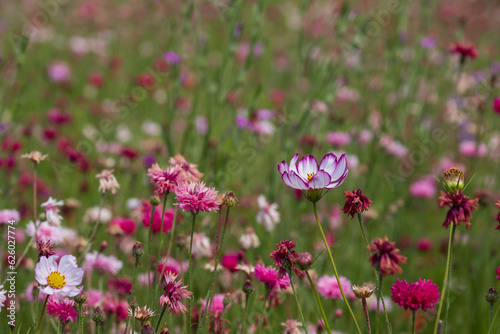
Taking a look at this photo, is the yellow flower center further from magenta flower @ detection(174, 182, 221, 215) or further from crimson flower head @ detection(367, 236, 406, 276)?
crimson flower head @ detection(367, 236, 406, 276)

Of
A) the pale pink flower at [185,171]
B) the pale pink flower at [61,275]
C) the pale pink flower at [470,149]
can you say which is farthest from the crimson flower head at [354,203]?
the pale pink flower at [470,149]

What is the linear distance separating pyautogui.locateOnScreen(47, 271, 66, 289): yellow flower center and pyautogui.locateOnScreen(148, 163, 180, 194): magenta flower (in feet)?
0.82

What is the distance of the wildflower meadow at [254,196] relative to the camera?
40.6 inches

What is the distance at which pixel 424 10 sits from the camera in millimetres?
2400

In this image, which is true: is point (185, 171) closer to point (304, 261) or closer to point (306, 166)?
point (306, 166)

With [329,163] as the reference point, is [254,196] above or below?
above

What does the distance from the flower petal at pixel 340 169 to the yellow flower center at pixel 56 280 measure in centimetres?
54

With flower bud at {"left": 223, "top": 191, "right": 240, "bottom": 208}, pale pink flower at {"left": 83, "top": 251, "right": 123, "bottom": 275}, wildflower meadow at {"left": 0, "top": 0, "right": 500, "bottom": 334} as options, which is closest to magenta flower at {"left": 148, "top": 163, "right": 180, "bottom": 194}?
wildflower meadow at {"left": 0, "top": 0, "right": 500, "bottom": 334}

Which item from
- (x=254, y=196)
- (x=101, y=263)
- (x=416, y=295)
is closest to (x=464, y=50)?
(x=254, y=196)

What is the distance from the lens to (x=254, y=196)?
2.65 m

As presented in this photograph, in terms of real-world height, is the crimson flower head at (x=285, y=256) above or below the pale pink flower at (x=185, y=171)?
below

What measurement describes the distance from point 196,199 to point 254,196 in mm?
1627

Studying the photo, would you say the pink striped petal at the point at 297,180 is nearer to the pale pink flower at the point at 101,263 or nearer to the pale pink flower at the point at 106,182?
the pale pink flower at the point at 106,182

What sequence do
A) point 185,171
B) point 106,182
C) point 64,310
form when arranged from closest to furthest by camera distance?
point 64,310 < point 185,171 < point 106,182
